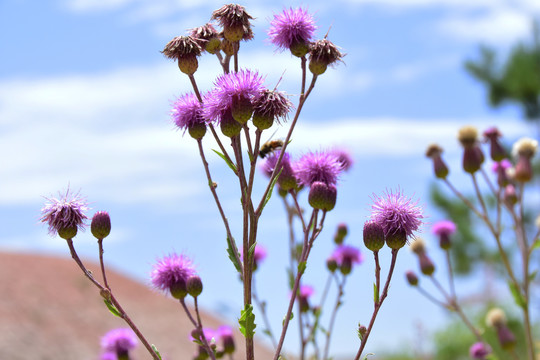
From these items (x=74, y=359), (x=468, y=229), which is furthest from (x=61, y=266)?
(x=468, y=229)

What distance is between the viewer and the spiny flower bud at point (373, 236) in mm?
2184

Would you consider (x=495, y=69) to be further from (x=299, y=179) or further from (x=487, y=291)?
(x=299, y=179)

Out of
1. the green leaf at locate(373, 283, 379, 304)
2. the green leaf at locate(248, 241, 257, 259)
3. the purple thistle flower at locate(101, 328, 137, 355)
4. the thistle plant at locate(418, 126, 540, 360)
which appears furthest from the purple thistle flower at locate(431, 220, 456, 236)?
the green leaf at locate(248, 241, 257, 259)

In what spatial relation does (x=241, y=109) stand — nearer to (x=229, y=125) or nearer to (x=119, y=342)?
(x=229, y=125)

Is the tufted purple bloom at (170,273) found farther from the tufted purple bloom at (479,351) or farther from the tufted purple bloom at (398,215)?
the tufted purple bloom at (479,351)

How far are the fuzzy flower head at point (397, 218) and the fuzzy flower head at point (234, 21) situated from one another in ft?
2.64

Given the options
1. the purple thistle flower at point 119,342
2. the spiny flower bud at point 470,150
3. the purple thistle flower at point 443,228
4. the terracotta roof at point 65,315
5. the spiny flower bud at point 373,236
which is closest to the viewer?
the spiny flower bud at point 373,236

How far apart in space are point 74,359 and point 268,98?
36.8ft

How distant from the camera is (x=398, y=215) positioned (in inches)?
88.0

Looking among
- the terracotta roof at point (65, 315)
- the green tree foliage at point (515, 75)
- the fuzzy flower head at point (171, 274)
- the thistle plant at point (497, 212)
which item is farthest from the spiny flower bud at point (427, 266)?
the green tree foliage at point (515, 75)

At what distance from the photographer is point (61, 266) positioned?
656 inches

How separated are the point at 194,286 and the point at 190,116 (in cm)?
66

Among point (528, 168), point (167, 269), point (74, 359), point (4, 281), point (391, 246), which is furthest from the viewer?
point (4, 281)

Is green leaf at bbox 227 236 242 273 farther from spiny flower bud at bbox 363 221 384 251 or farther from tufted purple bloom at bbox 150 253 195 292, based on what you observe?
spiny flower bud at bbox 363 221 384 251
